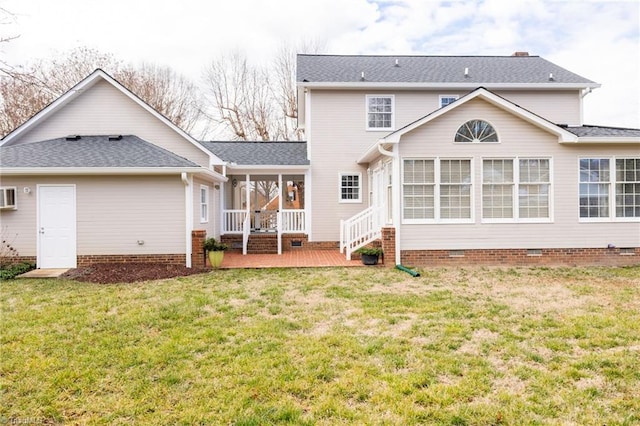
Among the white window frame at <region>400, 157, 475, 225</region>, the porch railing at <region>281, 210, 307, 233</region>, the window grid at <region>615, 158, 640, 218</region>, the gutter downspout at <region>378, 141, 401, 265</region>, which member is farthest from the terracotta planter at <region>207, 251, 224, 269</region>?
the window grid at <region>615, 158, 640, 218</region>

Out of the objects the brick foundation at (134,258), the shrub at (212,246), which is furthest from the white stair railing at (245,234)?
the brick foundation at (134,258)

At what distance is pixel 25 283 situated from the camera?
8953 mm

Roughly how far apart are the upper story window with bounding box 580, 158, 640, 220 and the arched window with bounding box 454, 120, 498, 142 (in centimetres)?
284

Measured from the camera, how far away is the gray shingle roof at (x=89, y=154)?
10484mm

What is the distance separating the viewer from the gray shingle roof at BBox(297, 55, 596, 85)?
49.8 ft

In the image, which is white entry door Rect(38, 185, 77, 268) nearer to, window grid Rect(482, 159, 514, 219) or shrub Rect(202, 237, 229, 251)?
shrub Rect(202, 237, 229, 251)

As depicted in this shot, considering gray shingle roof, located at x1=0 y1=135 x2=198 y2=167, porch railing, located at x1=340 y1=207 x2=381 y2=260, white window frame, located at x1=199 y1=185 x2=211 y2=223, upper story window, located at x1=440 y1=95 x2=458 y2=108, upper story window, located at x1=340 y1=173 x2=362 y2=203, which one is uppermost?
upper story window, located at x1=440 y1=95 x2=458 y2=108

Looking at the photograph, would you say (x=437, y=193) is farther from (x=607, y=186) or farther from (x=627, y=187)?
(x=627, y=187)

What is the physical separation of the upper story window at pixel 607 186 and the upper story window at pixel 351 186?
283 inches

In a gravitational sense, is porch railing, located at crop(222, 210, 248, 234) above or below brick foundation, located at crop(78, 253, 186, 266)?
above

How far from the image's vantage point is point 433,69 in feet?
53.5

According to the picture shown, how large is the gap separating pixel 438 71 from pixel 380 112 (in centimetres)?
326

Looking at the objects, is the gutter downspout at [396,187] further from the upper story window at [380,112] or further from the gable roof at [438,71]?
the gable roof at [438,71]

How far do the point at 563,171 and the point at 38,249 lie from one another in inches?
574
